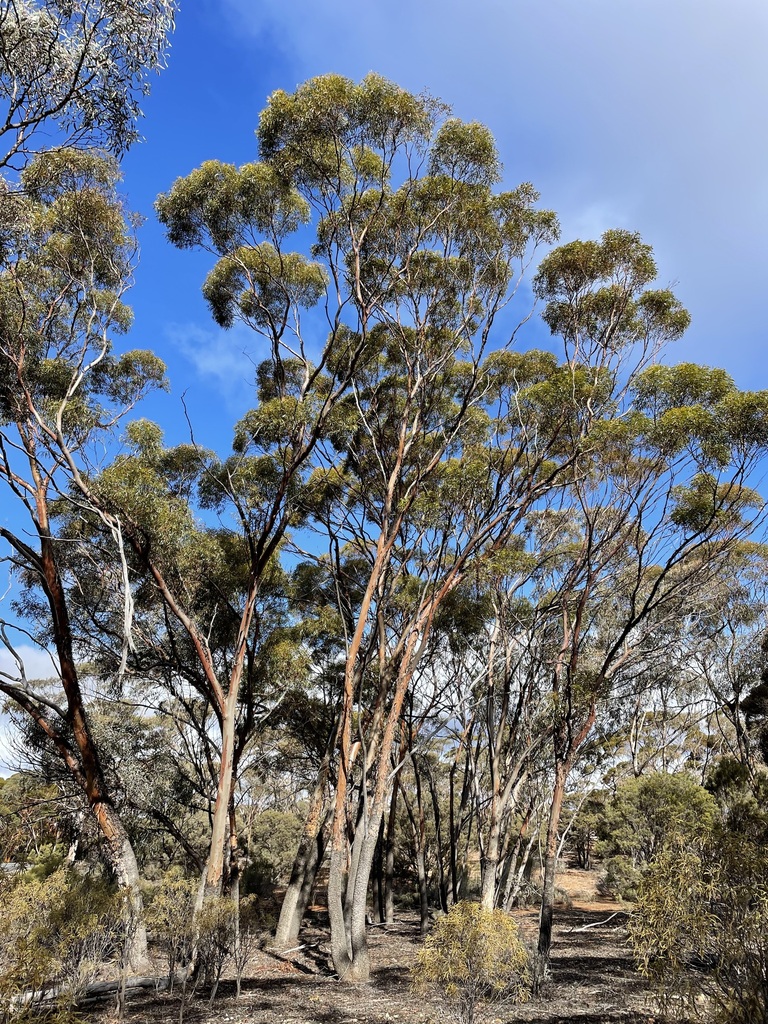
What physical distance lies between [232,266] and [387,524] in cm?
558

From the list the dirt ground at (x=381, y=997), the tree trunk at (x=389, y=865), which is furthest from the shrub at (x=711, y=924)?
the tree trunk at (x=389, y=865)

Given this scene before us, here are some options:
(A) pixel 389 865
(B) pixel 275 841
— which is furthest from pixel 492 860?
(B) pixel 275 841

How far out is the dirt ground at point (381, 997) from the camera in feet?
24.0

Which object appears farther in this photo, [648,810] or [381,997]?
[648,810]

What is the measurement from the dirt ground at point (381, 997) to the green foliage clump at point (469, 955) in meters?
1.42

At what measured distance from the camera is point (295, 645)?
47.3 ft

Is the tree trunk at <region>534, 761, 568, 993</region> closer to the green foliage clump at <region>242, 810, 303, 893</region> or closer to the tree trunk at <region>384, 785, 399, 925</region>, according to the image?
the tree trunk at <region>384, 785, 399, 925</region>

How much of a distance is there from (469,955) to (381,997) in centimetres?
408

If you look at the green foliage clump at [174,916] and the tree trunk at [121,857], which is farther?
the tree trunk at [121,857]

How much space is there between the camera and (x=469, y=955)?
557 cm

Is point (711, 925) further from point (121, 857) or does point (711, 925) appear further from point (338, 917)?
point (121, 857)

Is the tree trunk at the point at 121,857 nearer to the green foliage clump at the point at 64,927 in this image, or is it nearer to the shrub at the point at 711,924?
the green foliage clump at the point at 64,927

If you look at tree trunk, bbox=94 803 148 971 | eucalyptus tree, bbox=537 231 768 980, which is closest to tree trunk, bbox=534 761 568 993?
eucalyptus tree, bbox=537 231 768 980

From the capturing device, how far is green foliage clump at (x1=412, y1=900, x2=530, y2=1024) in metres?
5.52
